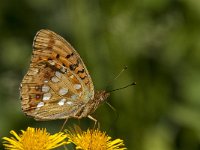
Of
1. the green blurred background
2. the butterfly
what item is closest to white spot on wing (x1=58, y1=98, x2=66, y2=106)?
the butterfly

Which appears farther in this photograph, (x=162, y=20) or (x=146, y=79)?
(x=162, y=20)

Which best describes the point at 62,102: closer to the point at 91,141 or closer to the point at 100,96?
the point at 100,96

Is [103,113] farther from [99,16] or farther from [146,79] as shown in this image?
[99,16]

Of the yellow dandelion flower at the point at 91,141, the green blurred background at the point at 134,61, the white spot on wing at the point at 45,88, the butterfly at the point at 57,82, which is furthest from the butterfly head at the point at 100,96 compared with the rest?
the green blurred background at the point at 134,61

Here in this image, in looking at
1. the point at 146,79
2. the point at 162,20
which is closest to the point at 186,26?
the point at 162,20

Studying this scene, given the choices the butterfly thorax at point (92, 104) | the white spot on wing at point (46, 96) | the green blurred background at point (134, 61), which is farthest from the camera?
the green blurred background at point (134, 61)

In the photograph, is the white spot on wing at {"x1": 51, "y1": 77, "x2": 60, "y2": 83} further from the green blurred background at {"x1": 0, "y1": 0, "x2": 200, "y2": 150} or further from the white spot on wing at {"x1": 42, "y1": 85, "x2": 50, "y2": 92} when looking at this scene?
the green blurred background at {"x1": 0, "y1": 0, "x2": 200, "y2": 150}

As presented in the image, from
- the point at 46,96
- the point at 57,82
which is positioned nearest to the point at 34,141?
the point at 46,96

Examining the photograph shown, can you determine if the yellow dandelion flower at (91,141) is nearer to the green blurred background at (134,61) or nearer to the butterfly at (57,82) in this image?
the butterfly at (57,82)
